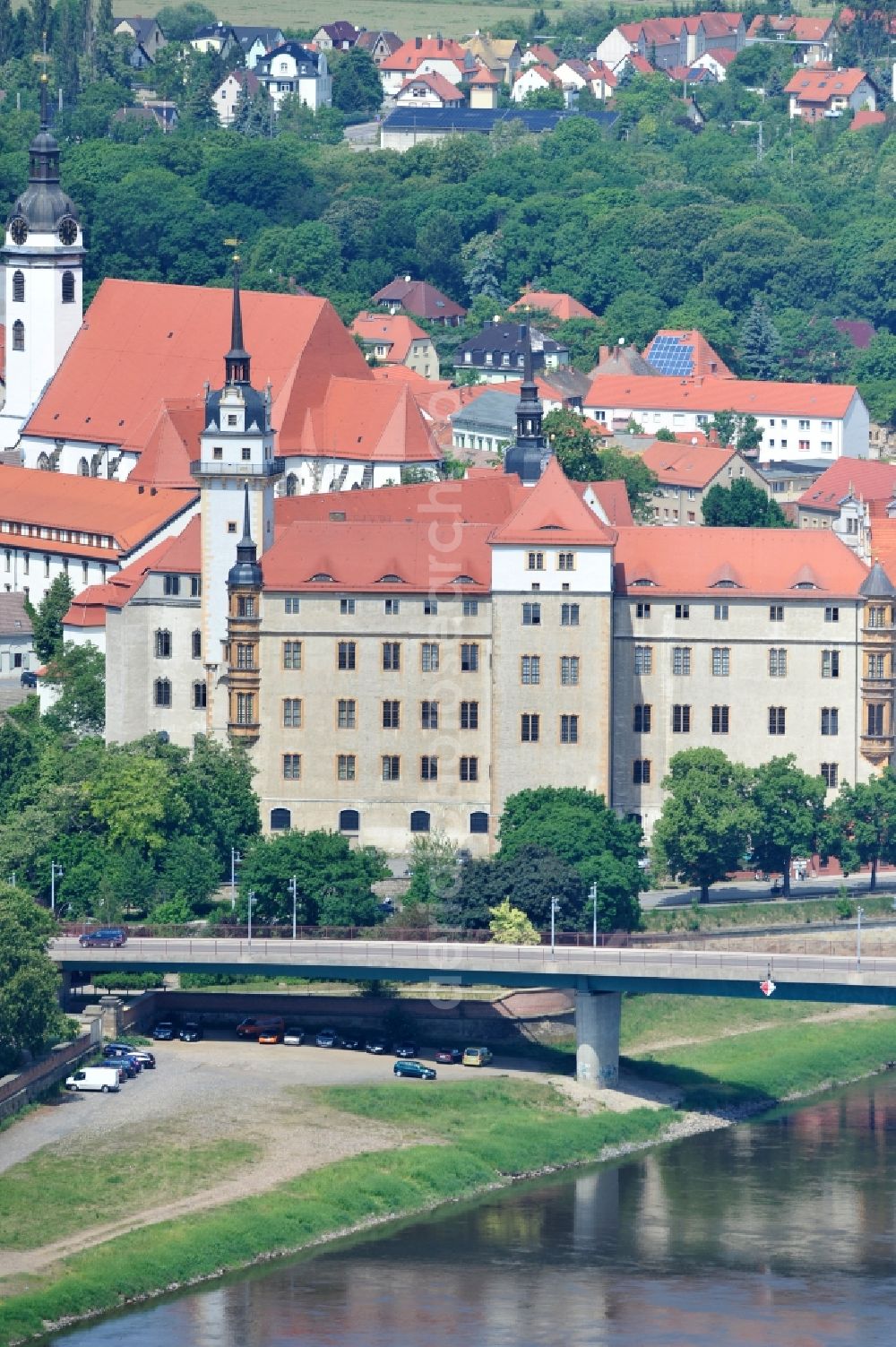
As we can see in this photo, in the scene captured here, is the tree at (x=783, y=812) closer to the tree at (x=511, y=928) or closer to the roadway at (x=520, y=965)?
the tree at (x=511, y=928)

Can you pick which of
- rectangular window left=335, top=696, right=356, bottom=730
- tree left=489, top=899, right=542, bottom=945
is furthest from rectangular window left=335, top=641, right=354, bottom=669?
tree left=489, top=899, right=542, bottom=945

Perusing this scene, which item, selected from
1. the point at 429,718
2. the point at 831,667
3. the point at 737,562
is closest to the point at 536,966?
the point at 429,718

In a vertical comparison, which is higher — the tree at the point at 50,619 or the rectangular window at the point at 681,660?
the tree at the point at 50,619

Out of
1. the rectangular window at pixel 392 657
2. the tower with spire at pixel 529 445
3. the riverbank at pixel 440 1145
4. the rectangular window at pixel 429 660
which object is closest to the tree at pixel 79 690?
the rectangular window at pixel 392 657

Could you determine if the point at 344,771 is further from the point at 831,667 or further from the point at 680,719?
the point at 831,667

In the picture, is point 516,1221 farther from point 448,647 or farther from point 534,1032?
point 448,647

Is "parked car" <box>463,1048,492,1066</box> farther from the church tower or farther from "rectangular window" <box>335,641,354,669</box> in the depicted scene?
the church tower

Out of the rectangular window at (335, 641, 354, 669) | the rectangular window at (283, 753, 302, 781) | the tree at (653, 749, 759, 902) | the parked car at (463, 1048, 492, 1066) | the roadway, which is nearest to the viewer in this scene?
the roadway
